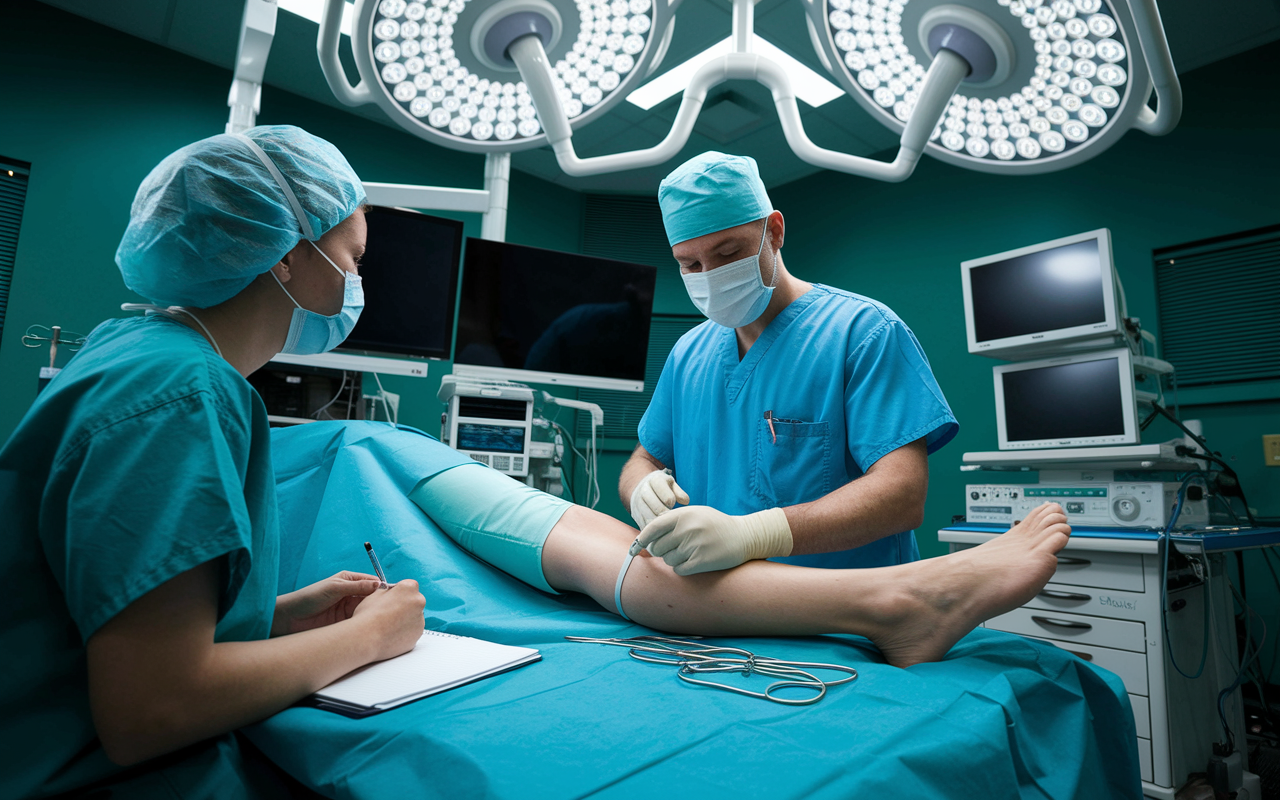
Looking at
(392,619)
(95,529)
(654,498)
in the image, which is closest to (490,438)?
(654,498)

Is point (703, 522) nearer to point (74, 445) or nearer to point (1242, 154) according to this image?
point (74, 445)

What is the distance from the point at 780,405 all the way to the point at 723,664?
0.69 m

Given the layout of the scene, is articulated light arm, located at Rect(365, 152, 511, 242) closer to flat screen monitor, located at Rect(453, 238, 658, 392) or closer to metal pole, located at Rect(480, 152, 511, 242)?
metal pole, located at Rect(480, 152, 511, 242)

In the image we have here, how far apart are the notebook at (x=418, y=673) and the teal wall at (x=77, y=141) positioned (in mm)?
2907

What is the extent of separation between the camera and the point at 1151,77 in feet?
3.35

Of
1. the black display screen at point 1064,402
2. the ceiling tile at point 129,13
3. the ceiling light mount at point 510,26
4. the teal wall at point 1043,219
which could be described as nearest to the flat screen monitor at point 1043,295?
the black display screen at point 1064,402

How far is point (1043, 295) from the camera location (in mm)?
2523

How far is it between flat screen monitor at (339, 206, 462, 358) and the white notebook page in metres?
1.75

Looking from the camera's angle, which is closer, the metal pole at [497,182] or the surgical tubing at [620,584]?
the surgical tubing at [620,584]

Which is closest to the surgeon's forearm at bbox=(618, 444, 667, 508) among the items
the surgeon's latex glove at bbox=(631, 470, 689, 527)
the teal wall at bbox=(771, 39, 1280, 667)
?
the surgeon's latex glove at bbox=(631, 470, 689, 527)

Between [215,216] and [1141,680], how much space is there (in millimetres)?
2349

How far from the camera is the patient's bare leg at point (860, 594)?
90cm

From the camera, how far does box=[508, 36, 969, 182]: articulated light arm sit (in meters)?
1.18

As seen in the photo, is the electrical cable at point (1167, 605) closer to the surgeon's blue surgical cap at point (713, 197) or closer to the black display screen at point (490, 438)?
the surgeon's blue surgical cap at point (713, 197)
